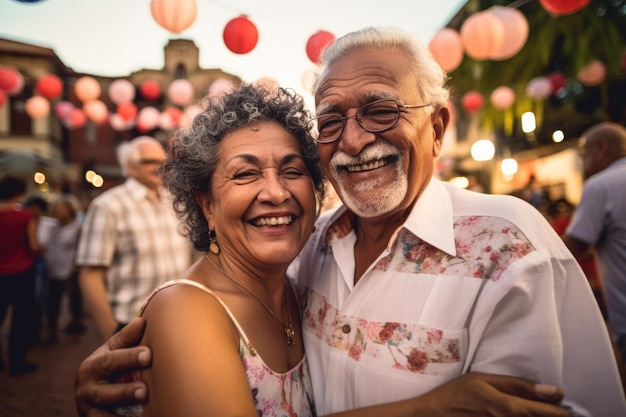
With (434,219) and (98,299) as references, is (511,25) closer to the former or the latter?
(434,219)

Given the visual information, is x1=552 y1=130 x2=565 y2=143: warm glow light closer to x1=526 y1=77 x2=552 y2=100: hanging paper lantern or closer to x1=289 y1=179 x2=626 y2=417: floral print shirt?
x1=526 y1=77 x2=552 y2=100: hanging paper lantern

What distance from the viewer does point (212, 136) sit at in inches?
72.4

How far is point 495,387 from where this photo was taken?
4.15 feet

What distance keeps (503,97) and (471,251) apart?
9.40 meters

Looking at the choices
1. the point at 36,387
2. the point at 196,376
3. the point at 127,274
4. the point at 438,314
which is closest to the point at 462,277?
the point at 438,314

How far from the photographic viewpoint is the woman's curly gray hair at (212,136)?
184cm

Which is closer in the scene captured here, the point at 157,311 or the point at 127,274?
the point at 157,311

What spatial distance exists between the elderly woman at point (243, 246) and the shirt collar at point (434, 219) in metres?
0.50

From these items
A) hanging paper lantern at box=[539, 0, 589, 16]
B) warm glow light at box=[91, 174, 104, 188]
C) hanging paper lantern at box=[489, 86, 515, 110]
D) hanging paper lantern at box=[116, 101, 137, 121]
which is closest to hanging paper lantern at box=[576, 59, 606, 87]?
hanging paper lantern at box=[489, 86, 515, 110]

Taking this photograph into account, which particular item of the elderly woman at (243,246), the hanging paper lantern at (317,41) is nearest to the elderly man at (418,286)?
the elderly woman at (243,246)

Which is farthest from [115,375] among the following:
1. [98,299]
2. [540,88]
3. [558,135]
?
[558,135]

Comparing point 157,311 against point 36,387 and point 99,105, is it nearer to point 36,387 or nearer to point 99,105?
point 36,387

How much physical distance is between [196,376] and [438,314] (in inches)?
33.7

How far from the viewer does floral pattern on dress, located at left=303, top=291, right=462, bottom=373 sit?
143cm
